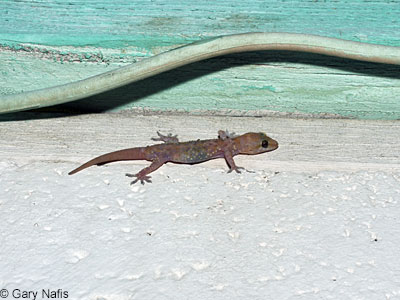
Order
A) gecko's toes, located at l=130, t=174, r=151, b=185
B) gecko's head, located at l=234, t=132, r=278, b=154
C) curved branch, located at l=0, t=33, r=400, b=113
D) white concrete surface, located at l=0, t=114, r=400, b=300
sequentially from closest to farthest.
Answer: white concrete surface, located at l=0, t=114, r=400, b=300 → curved branch, located at l=0, t=33, r=400, b=113 → gecko's toes, located at l=130, t=174, r=151, b=185 → gecko's head, located at l=234, t=132, r=278, b=154

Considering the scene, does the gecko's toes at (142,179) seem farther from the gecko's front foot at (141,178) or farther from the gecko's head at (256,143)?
the gecko's head at (256,143)

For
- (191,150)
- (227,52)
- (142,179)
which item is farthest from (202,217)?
(227,52)

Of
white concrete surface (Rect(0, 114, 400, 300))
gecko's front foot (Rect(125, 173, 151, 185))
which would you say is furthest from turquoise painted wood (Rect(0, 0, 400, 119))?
gecko's front foot (Rect(125, 173, 151, 185))

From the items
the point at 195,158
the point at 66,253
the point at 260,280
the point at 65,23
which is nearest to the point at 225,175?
the point at 195,158

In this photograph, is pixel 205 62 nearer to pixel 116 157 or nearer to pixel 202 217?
pixel 116 157

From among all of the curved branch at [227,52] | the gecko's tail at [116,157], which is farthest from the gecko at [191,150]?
the curved branch at [227,52]

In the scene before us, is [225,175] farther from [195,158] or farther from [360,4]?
[360,4]

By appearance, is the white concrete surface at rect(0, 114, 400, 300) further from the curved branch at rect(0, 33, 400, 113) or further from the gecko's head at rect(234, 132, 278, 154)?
the curved branch at rect(0, 33, 400, 113)
